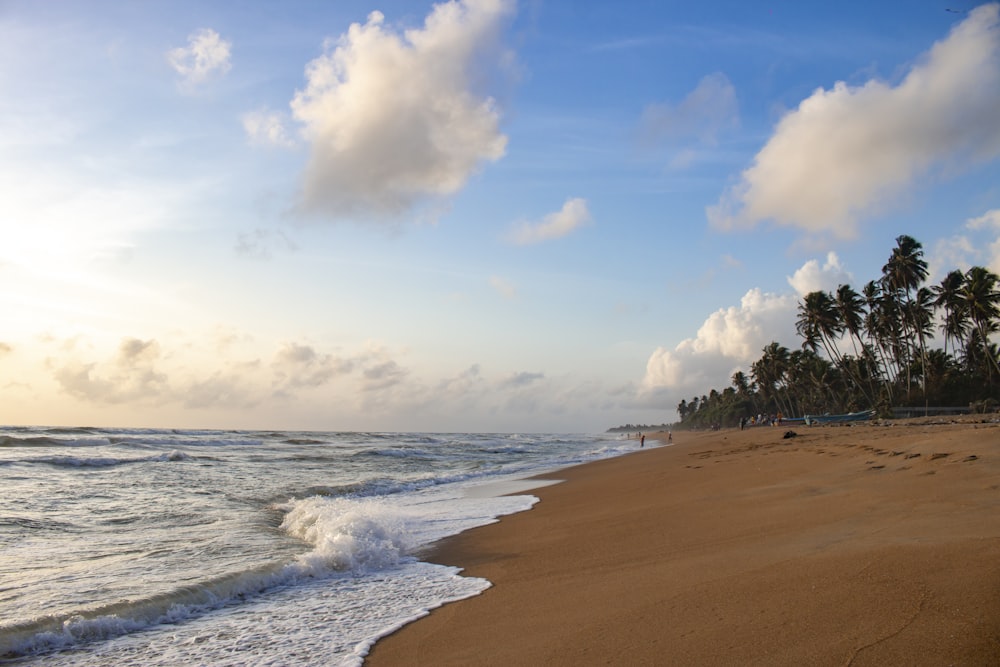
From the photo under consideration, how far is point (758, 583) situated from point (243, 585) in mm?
5605

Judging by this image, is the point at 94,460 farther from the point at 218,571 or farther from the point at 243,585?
the point at 243,585

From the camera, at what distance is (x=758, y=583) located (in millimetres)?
4781

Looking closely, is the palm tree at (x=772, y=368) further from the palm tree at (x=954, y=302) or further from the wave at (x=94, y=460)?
the wave at (x=94, y=460)

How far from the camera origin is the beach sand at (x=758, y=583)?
361cm

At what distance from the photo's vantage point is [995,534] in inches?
192

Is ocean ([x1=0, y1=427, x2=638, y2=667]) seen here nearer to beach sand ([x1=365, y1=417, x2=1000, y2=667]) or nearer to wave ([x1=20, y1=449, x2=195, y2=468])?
beach sand ([x1=365, y1=417, x2=1000, y2=667])

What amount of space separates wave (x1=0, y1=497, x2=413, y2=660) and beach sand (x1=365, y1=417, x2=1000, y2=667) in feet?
3.46

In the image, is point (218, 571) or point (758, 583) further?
point (218, 571)

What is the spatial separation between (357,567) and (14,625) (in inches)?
143

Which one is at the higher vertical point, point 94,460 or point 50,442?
point 50,442

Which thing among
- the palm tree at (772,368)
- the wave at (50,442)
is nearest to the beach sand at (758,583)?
the wave at (50,442)

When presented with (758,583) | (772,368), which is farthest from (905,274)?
(758,583)

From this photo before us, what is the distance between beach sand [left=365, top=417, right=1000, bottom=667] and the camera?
11.8 ft

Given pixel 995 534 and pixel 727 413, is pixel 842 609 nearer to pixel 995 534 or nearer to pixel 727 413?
pixel 995 534
